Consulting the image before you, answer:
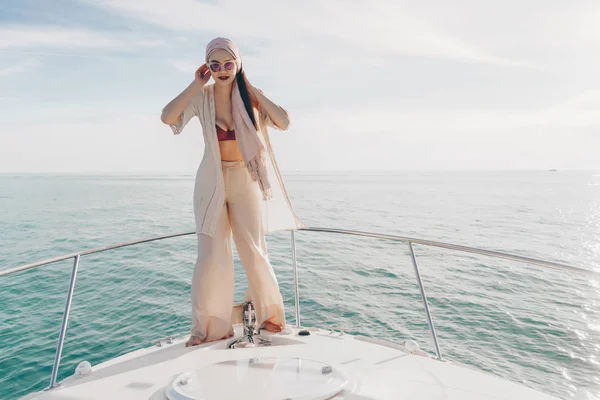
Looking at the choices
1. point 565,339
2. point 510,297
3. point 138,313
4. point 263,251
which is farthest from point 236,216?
point 510,297

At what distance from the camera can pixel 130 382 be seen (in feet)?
6.10

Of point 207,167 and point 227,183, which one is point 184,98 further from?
point 227,183

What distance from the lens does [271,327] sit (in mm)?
2518

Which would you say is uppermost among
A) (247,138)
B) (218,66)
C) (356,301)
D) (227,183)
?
(218,66)

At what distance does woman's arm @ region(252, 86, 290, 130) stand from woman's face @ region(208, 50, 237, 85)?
17 cm

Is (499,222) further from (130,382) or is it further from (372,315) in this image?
(130,382)

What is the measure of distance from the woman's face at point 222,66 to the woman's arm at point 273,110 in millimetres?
166

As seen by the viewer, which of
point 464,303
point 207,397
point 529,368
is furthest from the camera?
point 464,303

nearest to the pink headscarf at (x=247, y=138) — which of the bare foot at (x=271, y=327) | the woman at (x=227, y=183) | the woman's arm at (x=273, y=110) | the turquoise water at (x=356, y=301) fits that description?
the woman at (x=227, y=183)

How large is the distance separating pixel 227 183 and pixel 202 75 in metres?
Result: 0.63

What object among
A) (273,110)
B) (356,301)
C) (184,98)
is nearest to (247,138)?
(273,110)

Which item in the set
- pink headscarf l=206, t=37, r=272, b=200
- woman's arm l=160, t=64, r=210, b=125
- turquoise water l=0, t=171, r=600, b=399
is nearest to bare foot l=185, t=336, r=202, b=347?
pink headscarf l=206, t=37, r=272, b=200

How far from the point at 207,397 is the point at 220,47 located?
68.4 inches

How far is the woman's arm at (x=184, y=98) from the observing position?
7.65ft
